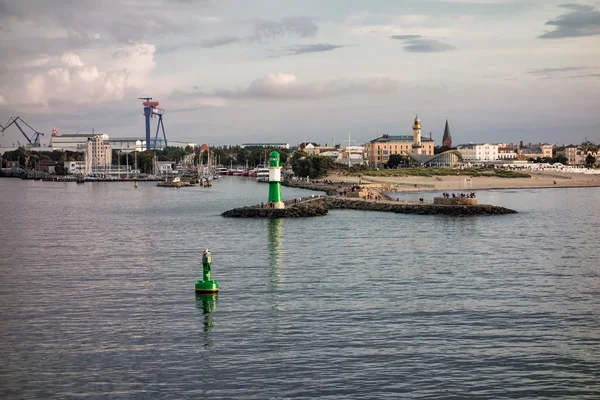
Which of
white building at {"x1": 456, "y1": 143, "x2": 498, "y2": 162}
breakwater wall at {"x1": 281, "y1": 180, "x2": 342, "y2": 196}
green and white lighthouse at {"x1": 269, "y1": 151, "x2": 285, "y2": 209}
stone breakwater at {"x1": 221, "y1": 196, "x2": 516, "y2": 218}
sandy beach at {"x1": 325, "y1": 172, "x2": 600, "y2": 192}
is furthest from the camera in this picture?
white building at {"x1": 456, "y1": 143, "x2": 498, "y2": 162}

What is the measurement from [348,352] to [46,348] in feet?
23.7

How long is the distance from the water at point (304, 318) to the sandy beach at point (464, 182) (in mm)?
59425

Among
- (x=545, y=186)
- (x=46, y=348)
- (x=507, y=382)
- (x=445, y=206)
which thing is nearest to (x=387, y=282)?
(x=507, y=382)

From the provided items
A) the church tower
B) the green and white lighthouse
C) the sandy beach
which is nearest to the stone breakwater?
the green and white lighthouse

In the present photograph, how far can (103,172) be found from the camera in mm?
159000

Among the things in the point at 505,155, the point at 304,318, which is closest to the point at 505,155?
the point at 505,155

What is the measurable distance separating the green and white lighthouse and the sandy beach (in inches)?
1548

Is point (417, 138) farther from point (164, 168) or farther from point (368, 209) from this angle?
point (368, 209)

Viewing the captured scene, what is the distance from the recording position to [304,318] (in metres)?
20.3

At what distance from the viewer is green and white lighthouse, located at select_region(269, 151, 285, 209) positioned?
52.4 meters

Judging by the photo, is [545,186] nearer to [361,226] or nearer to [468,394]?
[361,226]

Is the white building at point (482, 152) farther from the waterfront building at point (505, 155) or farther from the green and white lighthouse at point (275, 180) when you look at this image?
the green and white lighthouse at point (275, 180)

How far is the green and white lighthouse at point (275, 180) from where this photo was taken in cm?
5238

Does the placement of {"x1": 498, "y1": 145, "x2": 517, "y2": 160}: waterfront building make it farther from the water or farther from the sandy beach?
the water
